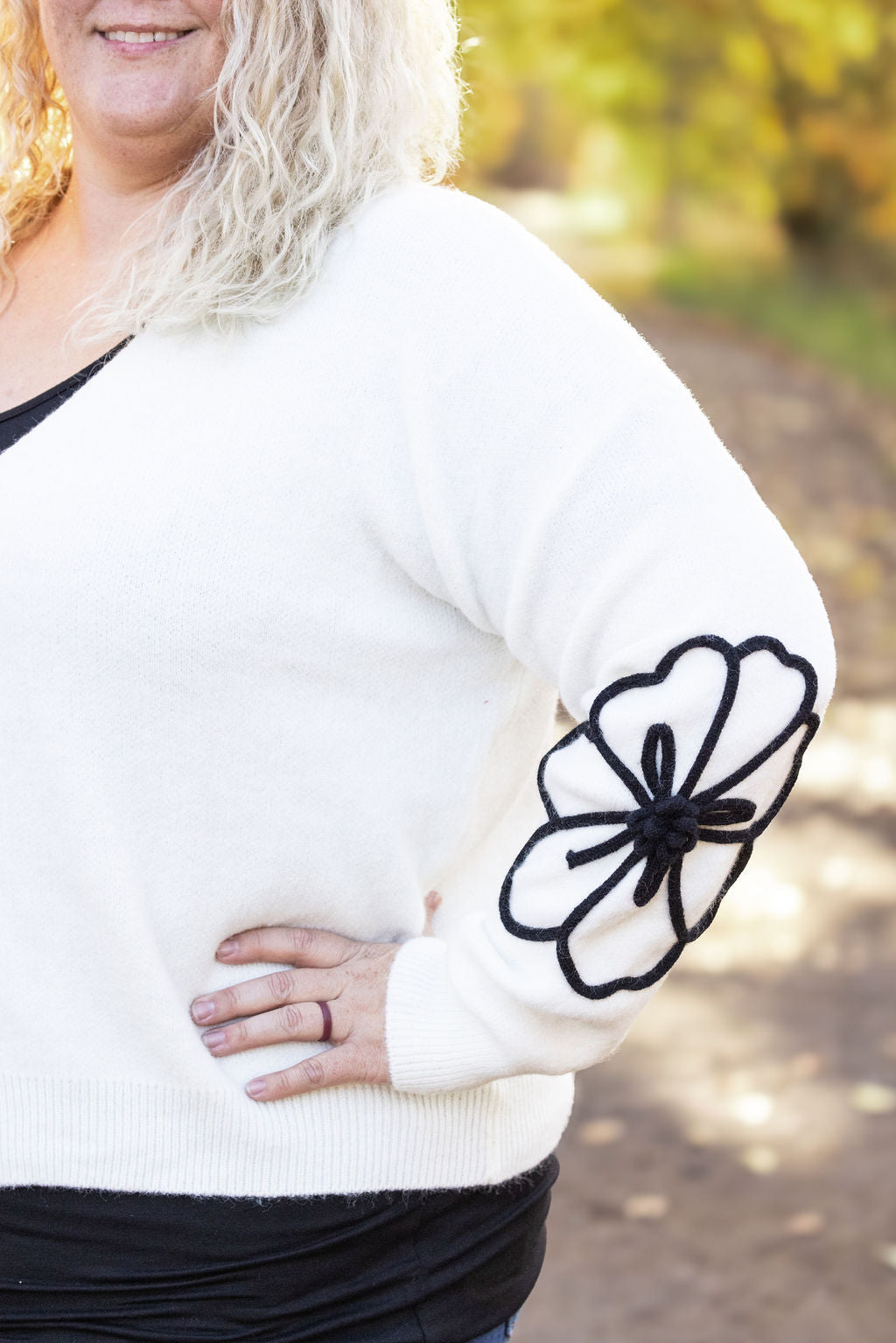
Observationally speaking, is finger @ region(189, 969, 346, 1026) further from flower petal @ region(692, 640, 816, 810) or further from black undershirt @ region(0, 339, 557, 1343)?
flower petal @ region(692, 640, 816, 810)

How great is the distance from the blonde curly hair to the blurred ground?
2.56 m

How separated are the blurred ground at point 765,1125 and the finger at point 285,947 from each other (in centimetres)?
214

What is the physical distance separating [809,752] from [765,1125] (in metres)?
2.60

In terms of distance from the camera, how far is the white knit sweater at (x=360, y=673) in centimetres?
127

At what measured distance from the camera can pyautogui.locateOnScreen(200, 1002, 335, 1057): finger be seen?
1409mm

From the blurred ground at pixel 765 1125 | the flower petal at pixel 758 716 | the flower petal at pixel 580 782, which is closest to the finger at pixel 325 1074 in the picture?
the flower petal at pixel 580 782

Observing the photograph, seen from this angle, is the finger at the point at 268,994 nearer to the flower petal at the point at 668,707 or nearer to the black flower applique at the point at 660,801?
the black flower applique at the point at 660,801

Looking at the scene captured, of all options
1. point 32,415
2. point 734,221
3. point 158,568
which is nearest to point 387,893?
point 158,568

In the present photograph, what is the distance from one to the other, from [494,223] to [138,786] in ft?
1.85

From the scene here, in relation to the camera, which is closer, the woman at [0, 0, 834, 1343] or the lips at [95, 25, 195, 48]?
the woman at [0, 0, 834, 1343]

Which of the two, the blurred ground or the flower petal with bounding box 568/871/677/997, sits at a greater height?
the flower petal with bounding box 568/871/677/997

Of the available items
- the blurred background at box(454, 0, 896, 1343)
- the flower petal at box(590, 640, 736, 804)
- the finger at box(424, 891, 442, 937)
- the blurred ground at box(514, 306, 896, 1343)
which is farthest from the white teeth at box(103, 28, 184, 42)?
the blurred ground at box(514, 306, 896, 1343)

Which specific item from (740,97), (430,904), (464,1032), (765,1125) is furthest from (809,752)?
(740,97)

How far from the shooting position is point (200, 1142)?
4.58 feet
